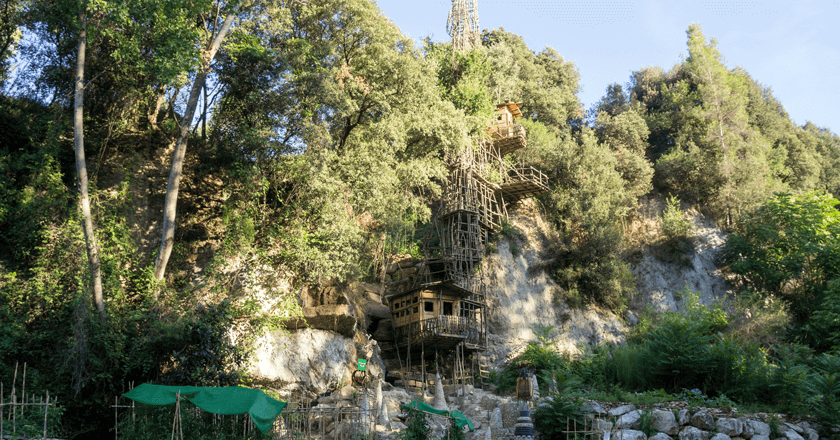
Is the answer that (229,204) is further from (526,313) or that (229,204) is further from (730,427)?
(730,427)

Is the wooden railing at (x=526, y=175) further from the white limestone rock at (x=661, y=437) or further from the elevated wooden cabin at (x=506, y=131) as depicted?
the white limestone rock at (x=661, y=437)

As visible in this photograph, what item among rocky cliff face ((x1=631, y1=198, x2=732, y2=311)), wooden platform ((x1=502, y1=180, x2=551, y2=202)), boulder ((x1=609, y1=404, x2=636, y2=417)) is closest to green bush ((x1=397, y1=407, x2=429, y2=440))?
boulder ((x1=609, y1=404, x2=636, y2=417))

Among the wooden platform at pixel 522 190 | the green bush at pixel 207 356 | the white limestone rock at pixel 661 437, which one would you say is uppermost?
the wooden platform at pixel 522 190

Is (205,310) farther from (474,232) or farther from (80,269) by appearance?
(474,232)

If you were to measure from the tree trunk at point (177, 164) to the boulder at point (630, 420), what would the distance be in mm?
12527

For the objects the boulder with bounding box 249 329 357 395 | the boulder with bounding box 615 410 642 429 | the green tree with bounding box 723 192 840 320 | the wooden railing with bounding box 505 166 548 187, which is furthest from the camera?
the wooden railing with bounding box 505 166 548 187

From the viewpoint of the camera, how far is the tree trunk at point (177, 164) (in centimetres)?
1498

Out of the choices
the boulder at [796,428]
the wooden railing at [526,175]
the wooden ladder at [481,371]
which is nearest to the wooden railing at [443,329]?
the wooden ladder at [481,371]

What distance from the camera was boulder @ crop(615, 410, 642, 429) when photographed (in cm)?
1396

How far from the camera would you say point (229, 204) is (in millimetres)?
17016

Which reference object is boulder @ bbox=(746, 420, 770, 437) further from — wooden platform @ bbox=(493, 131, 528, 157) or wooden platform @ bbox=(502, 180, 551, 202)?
wooden platform @ bbox=(493, 131, 528, 157)

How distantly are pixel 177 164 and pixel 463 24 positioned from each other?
55.9 ft

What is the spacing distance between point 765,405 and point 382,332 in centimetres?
1262

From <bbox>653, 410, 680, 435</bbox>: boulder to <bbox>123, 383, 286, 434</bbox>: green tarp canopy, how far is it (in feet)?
30.2
